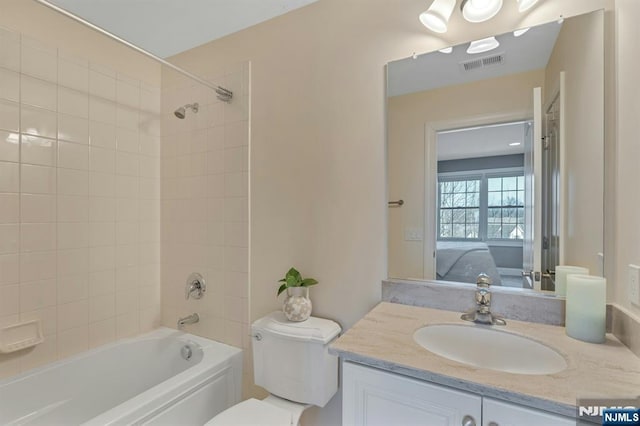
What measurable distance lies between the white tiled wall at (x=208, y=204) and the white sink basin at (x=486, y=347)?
113 cm

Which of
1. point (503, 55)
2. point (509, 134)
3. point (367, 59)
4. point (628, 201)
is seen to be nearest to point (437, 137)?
point (509, 134)

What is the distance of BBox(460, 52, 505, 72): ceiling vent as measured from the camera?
48.0 inches

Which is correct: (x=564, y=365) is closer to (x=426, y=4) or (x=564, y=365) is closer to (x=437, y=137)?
(x=437, y=137)

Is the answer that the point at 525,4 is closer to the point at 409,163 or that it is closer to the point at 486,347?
the point at 409,163

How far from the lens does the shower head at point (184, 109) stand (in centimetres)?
192

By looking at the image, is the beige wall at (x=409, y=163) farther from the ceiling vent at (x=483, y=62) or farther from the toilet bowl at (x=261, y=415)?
the toilet bowl at (x=261, y=415)

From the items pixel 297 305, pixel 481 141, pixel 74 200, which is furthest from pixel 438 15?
pixel 74 200

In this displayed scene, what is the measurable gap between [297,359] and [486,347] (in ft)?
2.68

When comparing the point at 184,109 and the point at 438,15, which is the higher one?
the point at 438,15

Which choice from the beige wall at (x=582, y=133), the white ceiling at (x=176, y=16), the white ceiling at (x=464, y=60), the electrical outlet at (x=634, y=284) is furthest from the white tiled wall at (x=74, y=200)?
the electrical outlet at (x=634, y=284)

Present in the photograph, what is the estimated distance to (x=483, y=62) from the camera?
1.26m

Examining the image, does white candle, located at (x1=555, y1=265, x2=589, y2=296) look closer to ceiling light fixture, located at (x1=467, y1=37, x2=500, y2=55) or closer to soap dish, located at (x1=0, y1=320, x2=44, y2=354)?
ceiling light fixture, located at (x1=467, y1=37, x2=500, y2=55)

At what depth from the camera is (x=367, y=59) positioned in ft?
4.77

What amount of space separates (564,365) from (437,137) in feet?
3.18
